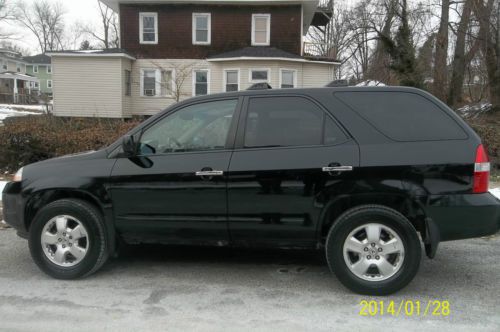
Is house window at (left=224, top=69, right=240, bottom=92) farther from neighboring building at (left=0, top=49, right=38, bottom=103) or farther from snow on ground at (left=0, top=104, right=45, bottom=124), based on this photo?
neighboring building at (left=0, top=49, right=38, bottom=103)

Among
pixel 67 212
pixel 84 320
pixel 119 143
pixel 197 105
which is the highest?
pixel 197 105

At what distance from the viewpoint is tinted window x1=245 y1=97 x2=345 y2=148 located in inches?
159

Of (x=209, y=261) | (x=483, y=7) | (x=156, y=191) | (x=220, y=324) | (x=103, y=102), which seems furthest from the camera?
(x=103, y=102)

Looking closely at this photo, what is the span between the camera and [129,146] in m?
4.21

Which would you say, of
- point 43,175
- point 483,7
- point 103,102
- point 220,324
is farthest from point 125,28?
point 220,324

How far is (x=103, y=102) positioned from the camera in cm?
2244

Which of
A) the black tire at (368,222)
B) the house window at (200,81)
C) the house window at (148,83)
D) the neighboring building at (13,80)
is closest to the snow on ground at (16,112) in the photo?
the neighboring building at (13,80)

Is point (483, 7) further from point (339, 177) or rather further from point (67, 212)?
point (67, 212)

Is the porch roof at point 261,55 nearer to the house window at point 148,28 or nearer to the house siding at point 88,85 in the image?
the house window at point 148,28

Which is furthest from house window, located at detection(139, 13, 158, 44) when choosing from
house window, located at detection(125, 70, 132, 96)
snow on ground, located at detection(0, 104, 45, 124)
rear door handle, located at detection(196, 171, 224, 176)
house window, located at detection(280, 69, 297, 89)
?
rear door handle, located at detection(196, 171, 224, 176)

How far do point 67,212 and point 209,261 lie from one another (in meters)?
1.56

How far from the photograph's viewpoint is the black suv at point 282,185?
12.6ft

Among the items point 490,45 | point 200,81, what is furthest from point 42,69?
point 490,45
